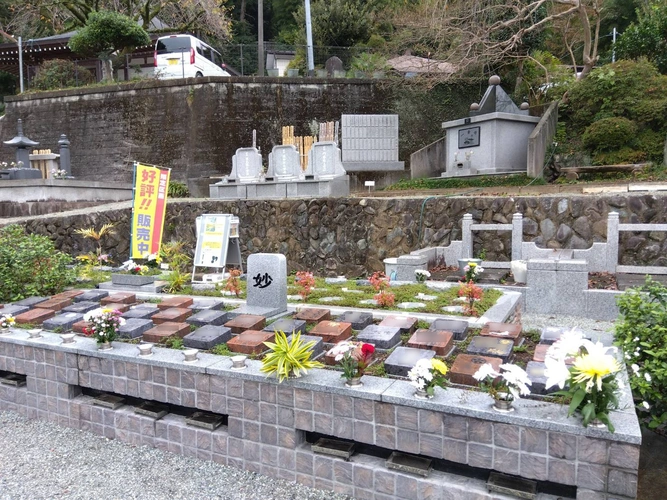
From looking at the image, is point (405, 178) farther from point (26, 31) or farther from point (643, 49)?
point (26, 31)

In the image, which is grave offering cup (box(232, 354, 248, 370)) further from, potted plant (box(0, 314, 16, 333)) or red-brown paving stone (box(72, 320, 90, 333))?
potted plant (box(0, 314, 16, 333))

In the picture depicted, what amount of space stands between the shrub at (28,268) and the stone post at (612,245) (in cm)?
865

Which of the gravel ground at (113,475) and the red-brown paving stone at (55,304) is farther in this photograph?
the red-brown paving stone at (55,304)

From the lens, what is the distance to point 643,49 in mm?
16703

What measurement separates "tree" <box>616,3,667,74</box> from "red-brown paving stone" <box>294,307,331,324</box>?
16.7m

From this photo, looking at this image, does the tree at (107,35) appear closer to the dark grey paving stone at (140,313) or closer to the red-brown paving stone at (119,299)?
the red-brown paving stone at (119,299)

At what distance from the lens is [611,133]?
13305mm

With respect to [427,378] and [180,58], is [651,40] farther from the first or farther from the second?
[427,378]

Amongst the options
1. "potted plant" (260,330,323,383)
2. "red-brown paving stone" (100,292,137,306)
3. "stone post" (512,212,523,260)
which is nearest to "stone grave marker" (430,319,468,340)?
"potted plant" (260,330,323,383)

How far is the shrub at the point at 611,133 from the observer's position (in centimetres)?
1321

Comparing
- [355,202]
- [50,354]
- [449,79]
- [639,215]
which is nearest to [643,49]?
[449,79]

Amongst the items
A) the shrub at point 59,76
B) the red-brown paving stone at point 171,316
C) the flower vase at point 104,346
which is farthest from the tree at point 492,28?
the flower vase at point 104,346

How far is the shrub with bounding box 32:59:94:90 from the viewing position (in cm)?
2169

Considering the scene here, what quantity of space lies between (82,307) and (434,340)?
4.36 meters
